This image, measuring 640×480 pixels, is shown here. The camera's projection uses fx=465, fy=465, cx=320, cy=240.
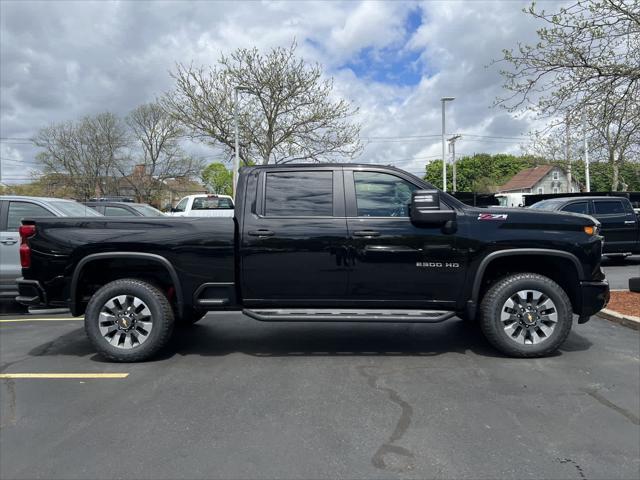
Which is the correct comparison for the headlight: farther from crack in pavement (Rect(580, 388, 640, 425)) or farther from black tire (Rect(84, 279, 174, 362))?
black tire (Rect(84, 279, 174, 362))

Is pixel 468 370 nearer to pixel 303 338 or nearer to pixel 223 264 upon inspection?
pixel 303 338

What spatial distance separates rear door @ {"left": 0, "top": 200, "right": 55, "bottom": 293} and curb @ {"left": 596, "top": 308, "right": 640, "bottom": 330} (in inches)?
324

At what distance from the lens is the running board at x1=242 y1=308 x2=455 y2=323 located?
455 cm

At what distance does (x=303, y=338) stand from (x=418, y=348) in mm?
1376

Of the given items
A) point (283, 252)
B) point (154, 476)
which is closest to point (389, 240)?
point (283, 252)

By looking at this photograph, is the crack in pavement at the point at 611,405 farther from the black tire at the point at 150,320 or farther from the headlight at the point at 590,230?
the black tire at the point at 150,320

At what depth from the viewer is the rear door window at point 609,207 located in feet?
39.6

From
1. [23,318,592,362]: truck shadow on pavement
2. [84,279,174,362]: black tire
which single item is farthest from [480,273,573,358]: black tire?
[84,279,174,362]: black tire

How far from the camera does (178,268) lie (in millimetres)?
4766

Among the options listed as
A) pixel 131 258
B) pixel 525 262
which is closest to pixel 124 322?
pixel 131 258

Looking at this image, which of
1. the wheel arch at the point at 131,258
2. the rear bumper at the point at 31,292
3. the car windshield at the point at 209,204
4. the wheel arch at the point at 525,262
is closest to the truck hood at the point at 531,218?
the wheel arch at the point at 525,262

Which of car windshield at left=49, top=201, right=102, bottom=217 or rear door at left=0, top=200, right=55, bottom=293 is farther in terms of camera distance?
car windshield at left=49, top=201, right=102, bottom=217

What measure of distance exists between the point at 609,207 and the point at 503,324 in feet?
→ 31.3

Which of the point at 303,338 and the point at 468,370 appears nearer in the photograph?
the point at 468,370
